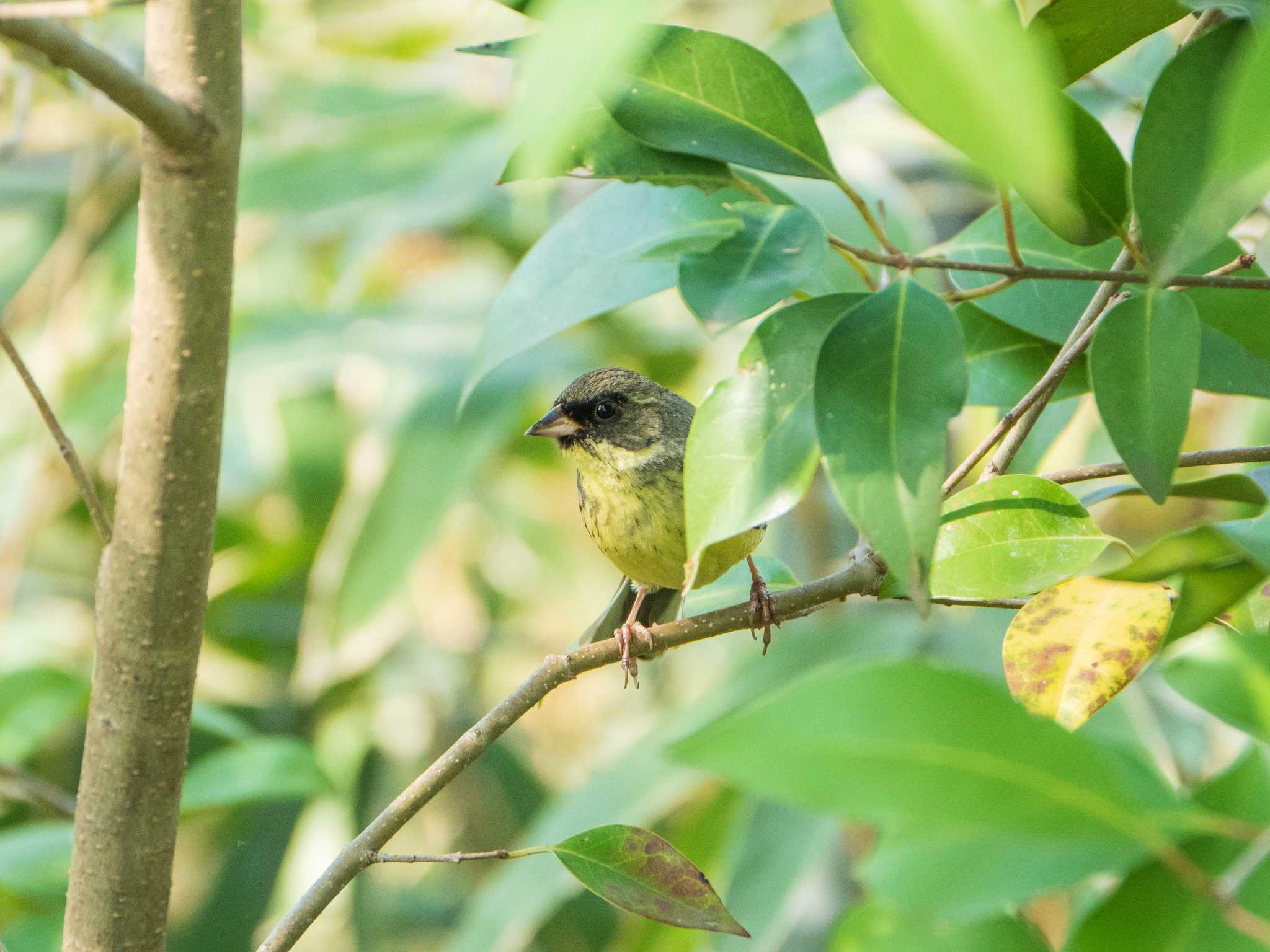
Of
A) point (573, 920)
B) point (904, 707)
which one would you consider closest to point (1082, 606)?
point (904, 707)

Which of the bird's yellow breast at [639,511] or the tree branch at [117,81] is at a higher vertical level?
the tree branch at [117,81]

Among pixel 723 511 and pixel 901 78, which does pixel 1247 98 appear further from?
pixel 723 511

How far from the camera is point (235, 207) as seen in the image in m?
1.13

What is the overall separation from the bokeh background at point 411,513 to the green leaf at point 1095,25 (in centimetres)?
Result: 154

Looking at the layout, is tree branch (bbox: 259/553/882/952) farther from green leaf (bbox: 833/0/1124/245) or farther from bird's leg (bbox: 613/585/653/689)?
green leaf (bbox: 833/0/1124/245)

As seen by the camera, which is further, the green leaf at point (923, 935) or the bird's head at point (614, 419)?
the bird's head at point (614, 419)

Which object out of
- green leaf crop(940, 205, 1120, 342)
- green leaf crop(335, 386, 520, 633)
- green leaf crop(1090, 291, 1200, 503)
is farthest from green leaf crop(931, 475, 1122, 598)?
green leaf crop(335, 386, 520, 633)

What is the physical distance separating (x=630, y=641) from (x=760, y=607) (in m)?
0.31

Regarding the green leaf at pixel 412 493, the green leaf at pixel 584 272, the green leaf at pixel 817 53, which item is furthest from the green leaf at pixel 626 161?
the green leaf at pixel 412 493

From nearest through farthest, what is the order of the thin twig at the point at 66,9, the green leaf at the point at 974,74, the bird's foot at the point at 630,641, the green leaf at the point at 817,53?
the green leaf at the point at 974,74
the thin twig at the point at 66,9
the bird's foot at the point at 630,641
the green leaf at the point at 817,53

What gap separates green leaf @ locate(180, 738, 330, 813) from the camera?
2.47 metres

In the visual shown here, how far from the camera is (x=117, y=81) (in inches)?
37.1

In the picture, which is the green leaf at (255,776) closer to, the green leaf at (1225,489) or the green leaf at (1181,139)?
the green leaf at (1225,489)

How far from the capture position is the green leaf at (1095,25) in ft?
3.72
